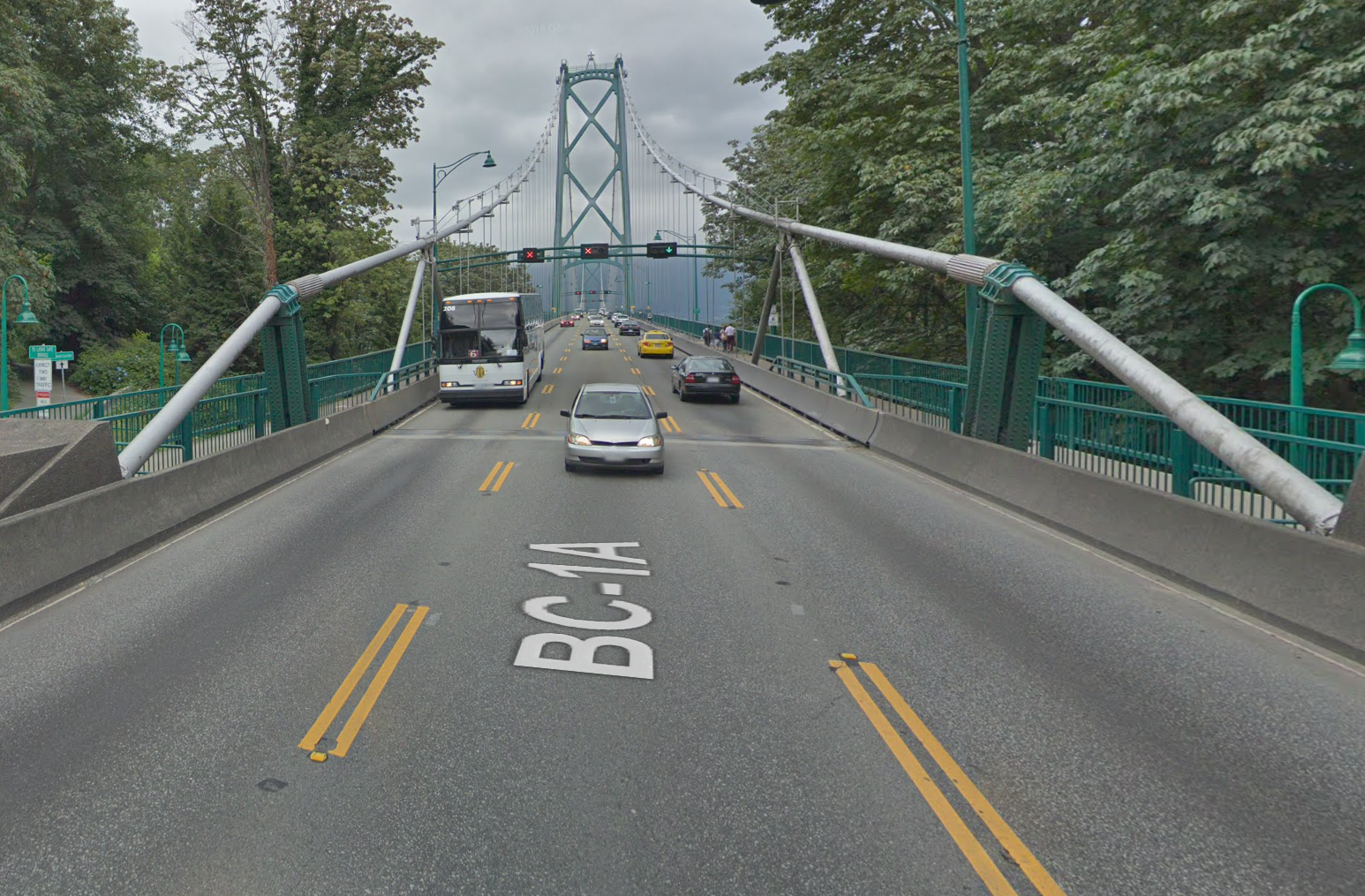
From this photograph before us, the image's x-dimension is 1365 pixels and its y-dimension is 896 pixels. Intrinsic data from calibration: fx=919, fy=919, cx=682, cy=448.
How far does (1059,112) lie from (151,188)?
54.1 metres

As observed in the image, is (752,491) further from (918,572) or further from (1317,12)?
(1317,12)

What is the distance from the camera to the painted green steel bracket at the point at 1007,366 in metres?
14.4

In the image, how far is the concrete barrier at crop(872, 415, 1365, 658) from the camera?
668cm

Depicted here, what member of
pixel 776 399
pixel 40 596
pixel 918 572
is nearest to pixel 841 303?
pixel 776 399

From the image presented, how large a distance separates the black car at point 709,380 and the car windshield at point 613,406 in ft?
40.7

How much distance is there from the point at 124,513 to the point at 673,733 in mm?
7443

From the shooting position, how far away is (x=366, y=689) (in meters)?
5.76

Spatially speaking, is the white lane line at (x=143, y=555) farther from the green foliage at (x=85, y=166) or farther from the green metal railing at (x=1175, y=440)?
the green foliage at (x=85, y=166)

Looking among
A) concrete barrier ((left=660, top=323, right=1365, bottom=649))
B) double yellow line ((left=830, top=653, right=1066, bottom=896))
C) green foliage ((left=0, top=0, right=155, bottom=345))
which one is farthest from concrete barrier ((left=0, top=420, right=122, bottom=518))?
green foliage ((left=0, top=0, right=155, bottom=345))

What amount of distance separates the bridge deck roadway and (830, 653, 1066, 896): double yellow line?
3 cm

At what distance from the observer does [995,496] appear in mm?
13047

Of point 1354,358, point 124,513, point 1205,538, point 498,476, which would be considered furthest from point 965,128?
Result: point 124,513

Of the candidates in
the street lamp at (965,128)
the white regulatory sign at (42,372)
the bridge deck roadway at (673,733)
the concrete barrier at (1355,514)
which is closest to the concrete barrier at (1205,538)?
the concrete barrier at (1355,514)

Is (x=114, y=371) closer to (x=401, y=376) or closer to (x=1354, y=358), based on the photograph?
(x=401, y=376)
